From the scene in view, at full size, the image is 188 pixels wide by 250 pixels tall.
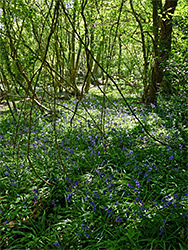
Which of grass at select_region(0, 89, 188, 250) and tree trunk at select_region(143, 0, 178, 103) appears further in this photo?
tree trunk at select_region(143, 0, 178, 103)

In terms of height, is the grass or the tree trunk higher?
the tree trunk

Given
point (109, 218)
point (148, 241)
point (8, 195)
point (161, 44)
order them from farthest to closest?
1. point (161, 44)
2. point (8, 195)
3. point (109, 218)
4. point (148, 241)

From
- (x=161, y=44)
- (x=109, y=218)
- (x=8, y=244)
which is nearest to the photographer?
(x=8, y=244)

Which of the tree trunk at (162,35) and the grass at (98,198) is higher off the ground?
the tree trunk at (162,35)

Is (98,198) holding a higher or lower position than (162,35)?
lower

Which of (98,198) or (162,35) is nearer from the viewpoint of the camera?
(98,198)

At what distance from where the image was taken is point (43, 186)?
2.60 m

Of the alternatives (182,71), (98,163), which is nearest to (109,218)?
(98,163)

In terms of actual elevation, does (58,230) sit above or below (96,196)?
below

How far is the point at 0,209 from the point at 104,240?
1235mm

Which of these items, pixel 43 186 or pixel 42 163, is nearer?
pixel 43 186

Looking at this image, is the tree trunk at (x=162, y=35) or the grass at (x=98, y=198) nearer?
the grass at (x=98, y=198)

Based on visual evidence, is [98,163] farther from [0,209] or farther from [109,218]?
[0,209]

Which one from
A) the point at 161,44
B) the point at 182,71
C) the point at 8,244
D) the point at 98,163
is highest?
the point at 161,44
